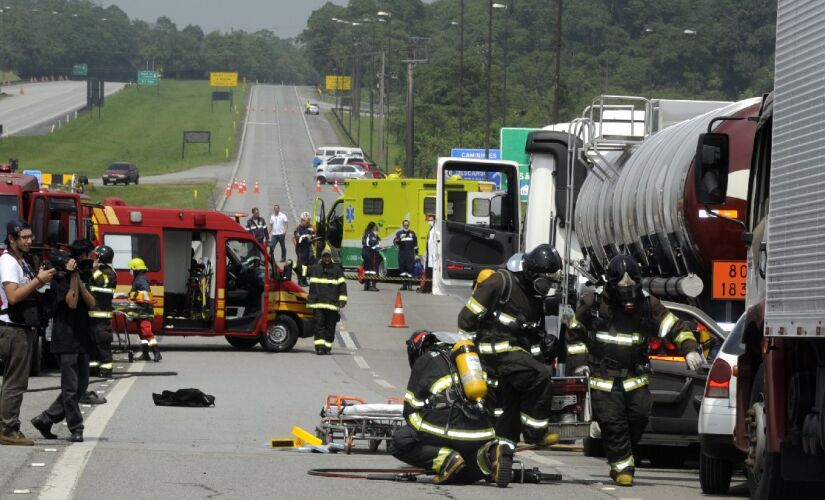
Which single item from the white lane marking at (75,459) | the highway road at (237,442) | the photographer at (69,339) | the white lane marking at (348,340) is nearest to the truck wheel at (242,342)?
the highway road at (237,442)

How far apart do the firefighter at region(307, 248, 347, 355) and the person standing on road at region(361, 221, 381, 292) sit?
1240 centimetres

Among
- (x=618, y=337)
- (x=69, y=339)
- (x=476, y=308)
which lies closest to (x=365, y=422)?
(x=476, y=308)

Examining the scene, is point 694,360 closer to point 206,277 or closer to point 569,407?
point 569,407

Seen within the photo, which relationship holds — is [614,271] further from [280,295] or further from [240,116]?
[240,116]

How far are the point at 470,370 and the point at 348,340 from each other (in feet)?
56.0

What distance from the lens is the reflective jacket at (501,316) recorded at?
11.1 metres

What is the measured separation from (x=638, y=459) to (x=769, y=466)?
4641mm

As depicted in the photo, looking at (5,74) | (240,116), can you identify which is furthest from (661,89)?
(5,74)

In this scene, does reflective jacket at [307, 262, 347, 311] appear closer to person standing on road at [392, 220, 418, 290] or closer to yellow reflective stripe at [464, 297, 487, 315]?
person standing on road at [392, 220, 418, 290]

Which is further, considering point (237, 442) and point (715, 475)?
point (237, 442)

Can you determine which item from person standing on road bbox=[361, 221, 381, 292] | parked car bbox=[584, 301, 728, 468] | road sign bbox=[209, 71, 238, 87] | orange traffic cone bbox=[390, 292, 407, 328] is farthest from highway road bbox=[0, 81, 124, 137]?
parked car bbox=[584, 301, 728, 468]

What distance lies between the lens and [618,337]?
1137cm

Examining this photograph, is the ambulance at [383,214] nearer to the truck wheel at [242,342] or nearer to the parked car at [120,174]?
the truck wheel at [242,342]

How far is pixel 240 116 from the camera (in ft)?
466
